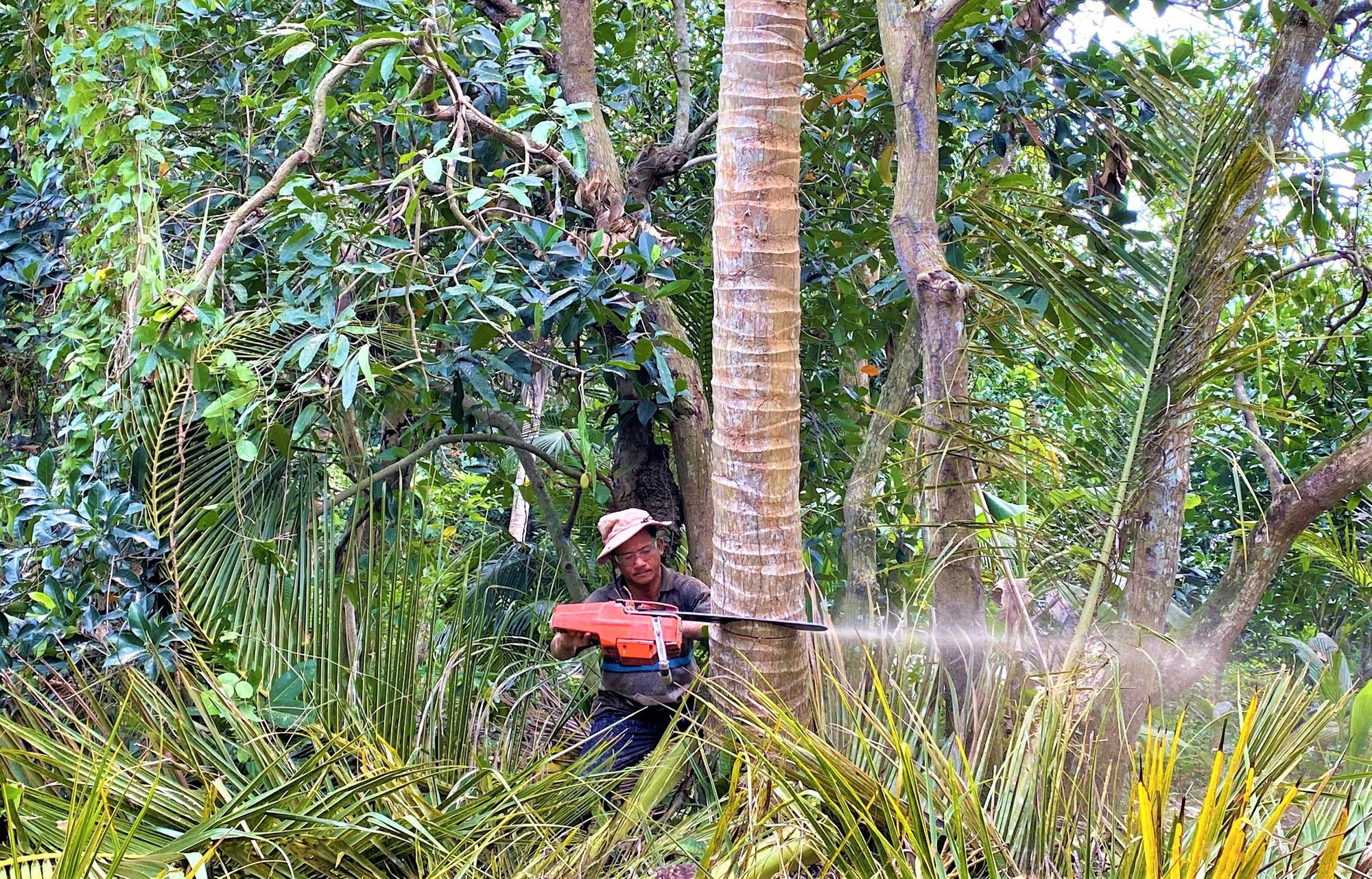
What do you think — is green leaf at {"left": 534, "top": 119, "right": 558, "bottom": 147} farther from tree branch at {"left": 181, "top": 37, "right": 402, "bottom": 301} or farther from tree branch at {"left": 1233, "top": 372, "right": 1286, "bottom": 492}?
tree branch at {"left": 1233, "top": 372, "right": 1286, "bottom": 492}

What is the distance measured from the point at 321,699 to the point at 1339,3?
4.51 metres

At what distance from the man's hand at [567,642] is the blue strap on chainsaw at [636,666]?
21cm

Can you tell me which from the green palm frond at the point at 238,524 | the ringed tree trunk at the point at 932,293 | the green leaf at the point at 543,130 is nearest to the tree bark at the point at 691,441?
the green leaf at the point at 543,130

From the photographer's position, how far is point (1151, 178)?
3668 millimetres

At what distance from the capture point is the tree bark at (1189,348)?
275 centimetres

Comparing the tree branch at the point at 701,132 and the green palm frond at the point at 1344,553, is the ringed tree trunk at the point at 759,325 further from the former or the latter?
the green palm frond at the point at 1344,553

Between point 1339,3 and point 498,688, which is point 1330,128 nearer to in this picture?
point 1339,3

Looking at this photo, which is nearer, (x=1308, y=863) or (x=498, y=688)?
(x=1308, y=863)

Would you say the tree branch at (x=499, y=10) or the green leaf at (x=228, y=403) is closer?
the green leaf at (x=228, y=403)

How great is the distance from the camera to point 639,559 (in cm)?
375

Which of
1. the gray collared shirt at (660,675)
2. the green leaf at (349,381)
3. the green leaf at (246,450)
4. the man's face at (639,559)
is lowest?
the gray collared shirt at (660,675)

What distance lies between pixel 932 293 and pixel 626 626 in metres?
1.47

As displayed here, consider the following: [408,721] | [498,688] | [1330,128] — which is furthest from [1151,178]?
[408,721]

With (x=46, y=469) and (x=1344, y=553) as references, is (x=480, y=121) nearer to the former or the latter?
(x=46, y=469)
